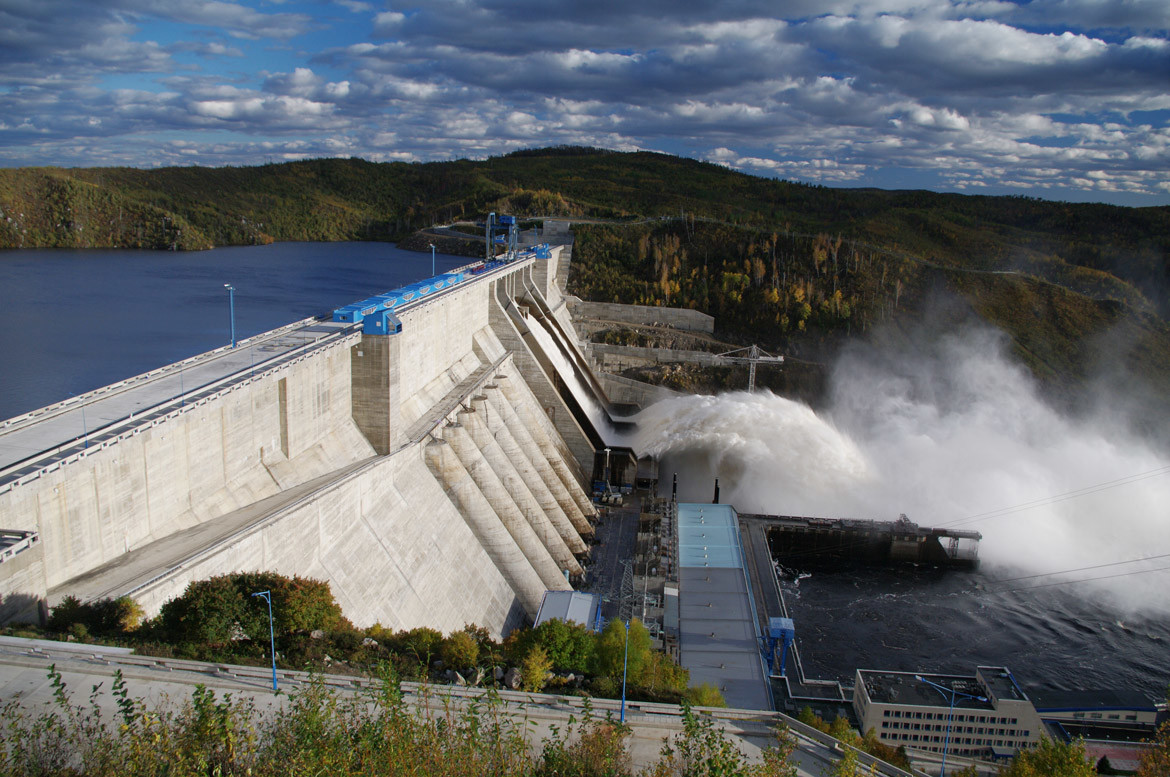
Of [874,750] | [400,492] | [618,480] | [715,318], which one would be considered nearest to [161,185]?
[715,318]

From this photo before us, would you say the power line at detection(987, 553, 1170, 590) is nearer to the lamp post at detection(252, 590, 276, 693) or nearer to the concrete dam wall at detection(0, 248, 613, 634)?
the concrete dam wall at detection(0, 248, 613, 634)

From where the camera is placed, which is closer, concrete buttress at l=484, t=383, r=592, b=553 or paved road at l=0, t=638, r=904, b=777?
paved road at l=0, t=638, r=904, b=777

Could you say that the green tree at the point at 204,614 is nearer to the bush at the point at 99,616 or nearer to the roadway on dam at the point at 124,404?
the bush at the point at 99,616

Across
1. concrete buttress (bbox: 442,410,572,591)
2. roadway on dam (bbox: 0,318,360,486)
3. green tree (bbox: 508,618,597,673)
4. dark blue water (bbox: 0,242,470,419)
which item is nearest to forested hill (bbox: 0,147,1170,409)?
dark blue water (bbox: 0,242,470,419)

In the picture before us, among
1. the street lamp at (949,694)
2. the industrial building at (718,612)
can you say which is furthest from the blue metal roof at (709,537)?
the street lamp at (949,694)

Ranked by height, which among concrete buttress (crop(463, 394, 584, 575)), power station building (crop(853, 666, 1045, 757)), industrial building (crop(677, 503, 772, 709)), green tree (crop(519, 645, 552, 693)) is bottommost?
power station building (crop(853, 666, 1045, 757))

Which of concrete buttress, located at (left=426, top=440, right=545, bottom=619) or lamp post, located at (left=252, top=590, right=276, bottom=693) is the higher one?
lamp post, located at (left=252, top=590, right=276, bottom=693)
